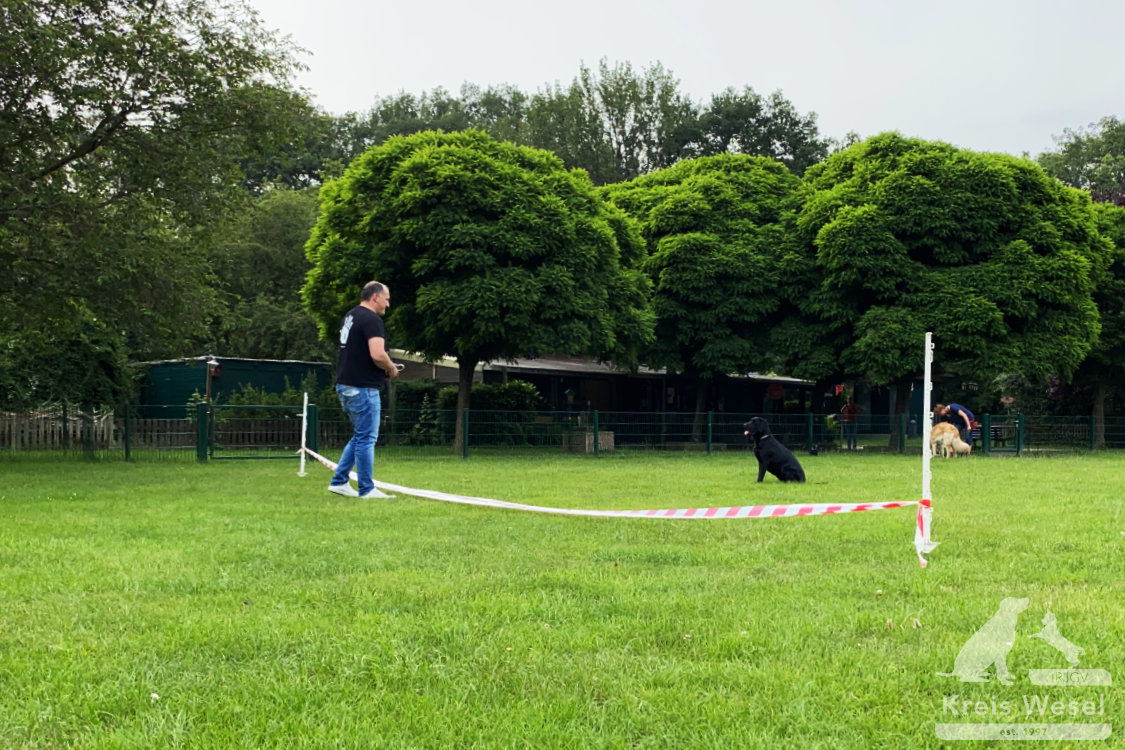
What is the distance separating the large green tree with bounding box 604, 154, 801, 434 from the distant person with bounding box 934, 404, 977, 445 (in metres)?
4.58

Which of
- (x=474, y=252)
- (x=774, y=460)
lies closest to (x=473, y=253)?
(x=474, y=252)

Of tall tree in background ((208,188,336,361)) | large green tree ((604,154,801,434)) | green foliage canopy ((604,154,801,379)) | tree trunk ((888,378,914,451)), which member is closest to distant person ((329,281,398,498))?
large green tree ((604,154,801,434))

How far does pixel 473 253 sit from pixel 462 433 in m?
3.82

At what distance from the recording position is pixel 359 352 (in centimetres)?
841

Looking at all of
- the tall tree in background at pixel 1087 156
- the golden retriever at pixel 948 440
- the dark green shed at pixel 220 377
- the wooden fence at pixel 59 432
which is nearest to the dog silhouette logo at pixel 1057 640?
the wooden fence at pixel 59 432

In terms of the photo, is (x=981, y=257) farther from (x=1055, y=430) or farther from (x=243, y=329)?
(x=243, y=329)

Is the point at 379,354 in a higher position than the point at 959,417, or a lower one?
higher

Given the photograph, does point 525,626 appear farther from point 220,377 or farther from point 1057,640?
point 220,377

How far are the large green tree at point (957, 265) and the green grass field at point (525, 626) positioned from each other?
1522 centimetres

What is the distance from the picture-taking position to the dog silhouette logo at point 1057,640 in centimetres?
330

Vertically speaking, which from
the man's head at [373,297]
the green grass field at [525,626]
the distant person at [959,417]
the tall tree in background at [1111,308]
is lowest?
the green grass field at [525,626]

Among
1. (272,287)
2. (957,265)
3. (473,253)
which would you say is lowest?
(473,253)

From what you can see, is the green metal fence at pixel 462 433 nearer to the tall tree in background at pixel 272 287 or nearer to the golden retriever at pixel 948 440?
the golden retriever at pixel 948 440

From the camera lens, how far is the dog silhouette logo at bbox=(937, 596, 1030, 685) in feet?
10.0
